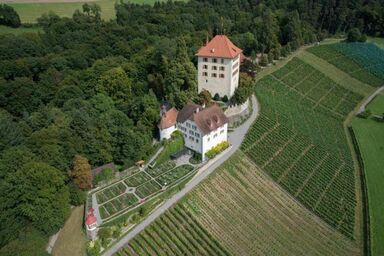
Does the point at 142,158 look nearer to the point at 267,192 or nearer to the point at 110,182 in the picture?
the point at 110,182

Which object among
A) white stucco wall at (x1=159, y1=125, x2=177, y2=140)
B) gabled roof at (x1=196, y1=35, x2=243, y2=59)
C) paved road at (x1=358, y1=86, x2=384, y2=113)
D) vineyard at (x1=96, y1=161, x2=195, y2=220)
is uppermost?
gabled roof at (x1=196, y1=35, x2=243, y2=59)

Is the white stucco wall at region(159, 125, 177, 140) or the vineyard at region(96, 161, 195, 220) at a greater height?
the white stucco wall at region(159, 125, 177, 140)

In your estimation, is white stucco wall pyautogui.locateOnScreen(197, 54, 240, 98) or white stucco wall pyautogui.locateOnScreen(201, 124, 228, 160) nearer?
white stucco wall pyautogui.locateOnScreen(201, 124, 228, 160)

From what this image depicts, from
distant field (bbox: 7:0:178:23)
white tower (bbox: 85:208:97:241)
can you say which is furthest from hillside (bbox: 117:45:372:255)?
distant field (bbox: 7:0:178:23)

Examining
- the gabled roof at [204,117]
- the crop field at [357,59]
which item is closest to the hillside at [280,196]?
the gabled roof at [204,117]

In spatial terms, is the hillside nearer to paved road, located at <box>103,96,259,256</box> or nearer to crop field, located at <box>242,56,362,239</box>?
crop field, located at <box>242,56,362,239</box>

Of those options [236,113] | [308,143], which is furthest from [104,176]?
[308,143]

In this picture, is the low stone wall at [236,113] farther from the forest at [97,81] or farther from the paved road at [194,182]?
the forest at [97,81]
